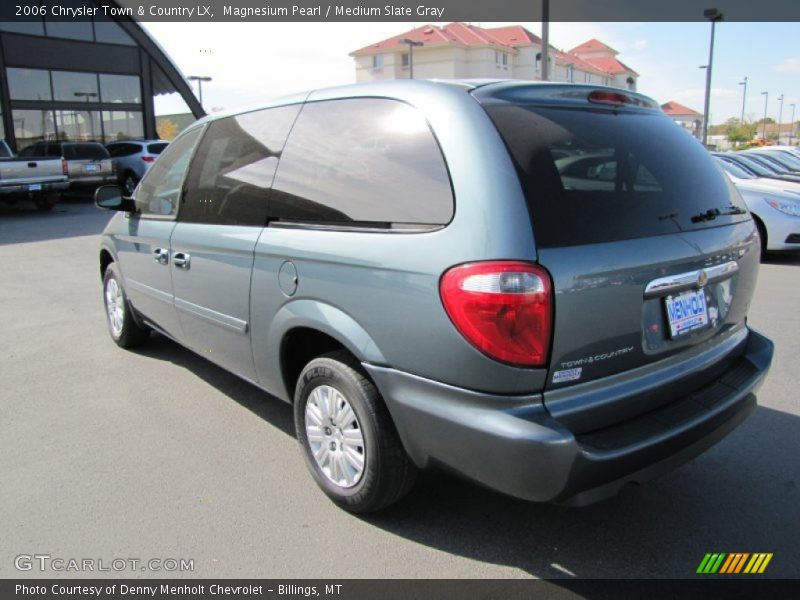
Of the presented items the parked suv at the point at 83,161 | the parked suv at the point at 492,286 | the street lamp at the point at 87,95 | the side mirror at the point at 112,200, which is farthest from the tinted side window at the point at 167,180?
the street lamp at the point at 87,95

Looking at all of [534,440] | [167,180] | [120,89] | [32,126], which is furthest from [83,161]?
[534,440]

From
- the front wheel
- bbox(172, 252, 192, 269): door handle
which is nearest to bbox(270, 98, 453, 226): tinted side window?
bbox(172, 252, 192, 269): door handle

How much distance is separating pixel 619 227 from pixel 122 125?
28.6 m

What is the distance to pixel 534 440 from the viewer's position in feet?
7.22

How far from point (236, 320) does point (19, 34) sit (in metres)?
25.6

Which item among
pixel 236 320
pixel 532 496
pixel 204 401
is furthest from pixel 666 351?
pixel 204 401

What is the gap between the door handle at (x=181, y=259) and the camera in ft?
12.7

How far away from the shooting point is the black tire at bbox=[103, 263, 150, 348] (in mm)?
5191

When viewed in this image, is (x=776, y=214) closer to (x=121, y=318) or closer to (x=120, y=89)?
(x=121, y=318)

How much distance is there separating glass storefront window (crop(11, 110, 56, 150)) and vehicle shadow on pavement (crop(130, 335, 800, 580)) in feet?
83.4

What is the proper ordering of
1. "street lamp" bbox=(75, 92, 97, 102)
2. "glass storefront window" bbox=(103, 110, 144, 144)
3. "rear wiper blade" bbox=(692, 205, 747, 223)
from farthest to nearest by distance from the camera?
"glass storefront window" bbox=(103, 110, 144, 144) → "street lamp" bbox=(75, 92, 97, 102) → "rear wiper blade" bbox=(692, 205, 747, 223)

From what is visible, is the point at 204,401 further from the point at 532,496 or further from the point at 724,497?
the point at 724,497

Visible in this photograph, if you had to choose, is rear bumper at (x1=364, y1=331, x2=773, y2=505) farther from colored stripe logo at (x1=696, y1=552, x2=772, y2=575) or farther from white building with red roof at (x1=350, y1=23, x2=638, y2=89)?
white building with red roof at (x1=350, y1=23, x2=638, y2=89)

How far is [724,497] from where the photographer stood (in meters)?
3.12
